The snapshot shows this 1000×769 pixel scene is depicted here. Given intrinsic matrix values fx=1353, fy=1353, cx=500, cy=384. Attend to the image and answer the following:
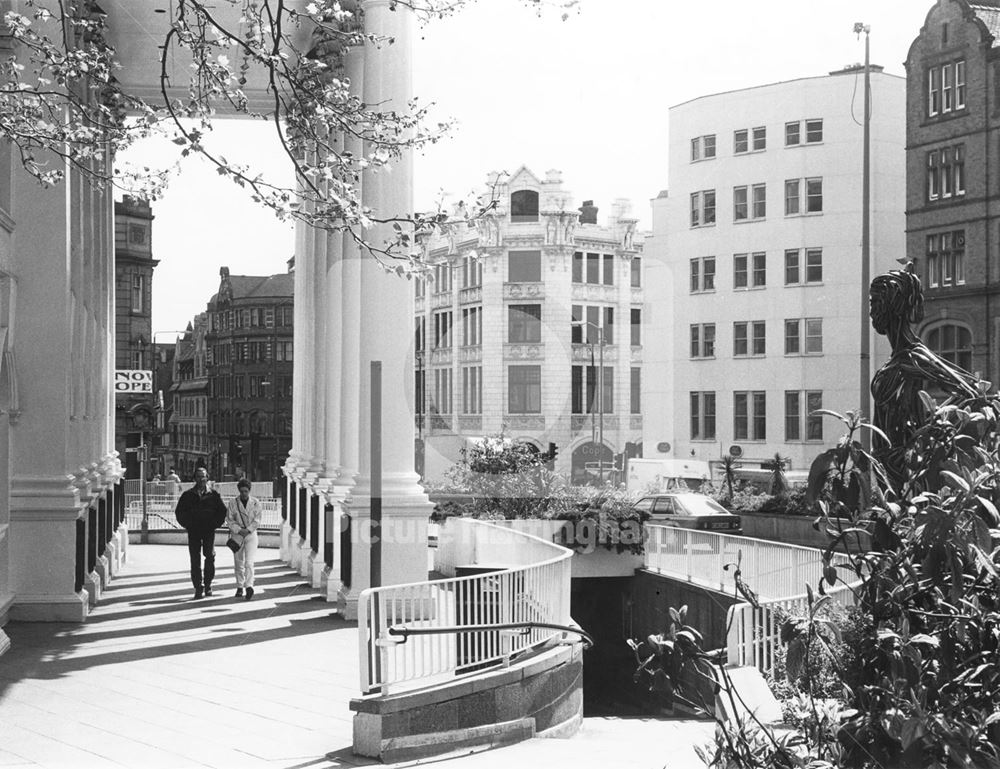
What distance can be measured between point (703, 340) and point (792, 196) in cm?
713

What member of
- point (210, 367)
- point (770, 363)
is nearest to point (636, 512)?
point (770, 363)

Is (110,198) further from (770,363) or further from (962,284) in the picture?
(770,363)

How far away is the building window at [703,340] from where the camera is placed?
58062mm

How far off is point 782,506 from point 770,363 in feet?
70.6

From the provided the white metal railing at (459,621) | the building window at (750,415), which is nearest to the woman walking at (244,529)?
the white metal railing at (459,621)

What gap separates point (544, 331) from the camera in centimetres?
6272

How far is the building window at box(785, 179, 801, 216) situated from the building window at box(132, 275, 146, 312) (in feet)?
155

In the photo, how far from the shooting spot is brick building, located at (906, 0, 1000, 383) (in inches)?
1743

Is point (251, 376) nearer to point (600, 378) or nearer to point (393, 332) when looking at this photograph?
point (600, 378)

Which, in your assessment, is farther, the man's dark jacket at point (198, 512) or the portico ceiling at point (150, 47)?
the portico ceiling at point (150, 47)

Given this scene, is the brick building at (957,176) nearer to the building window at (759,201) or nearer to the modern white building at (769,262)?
the modern white building at (769,262)

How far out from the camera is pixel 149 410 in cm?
6550

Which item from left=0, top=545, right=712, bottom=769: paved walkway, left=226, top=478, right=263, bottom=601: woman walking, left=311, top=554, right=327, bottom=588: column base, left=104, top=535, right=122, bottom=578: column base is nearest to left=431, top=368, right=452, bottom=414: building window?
left=104, top=535, right=122, bottom=578: column base

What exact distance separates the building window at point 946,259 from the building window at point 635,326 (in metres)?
17.5
